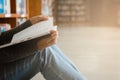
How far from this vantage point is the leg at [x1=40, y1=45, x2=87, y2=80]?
1.18 metres

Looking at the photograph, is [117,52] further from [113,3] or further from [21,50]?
[113,3]

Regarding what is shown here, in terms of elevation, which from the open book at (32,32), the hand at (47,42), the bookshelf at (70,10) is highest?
the open book at (32,32)

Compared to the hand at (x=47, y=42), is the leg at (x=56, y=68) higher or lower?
lower

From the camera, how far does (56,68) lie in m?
1.19

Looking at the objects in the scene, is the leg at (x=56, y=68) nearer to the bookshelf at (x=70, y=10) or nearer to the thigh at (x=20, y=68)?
the thigh at (x=20, y=68)

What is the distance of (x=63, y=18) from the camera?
30.4 feet

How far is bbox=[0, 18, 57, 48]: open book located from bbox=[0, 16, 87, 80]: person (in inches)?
1.4

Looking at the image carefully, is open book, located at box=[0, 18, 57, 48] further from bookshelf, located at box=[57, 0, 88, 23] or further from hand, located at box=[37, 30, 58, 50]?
bookshelf, located at box=[57, 0, 88, 23]

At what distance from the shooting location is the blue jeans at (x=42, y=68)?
1134 mm

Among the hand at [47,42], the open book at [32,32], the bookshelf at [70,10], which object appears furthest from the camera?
the bookshelf at [70,10]

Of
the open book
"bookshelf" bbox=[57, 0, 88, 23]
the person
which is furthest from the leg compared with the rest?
"bookshelf" bbox=[57, 0, 88, 23]

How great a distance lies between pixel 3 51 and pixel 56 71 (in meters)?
0.29

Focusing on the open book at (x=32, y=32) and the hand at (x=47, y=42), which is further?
the hand at (x=47, y=42)

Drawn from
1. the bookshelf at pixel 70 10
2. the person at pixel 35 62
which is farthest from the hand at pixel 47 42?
the bookshelf at pixel 70 10
